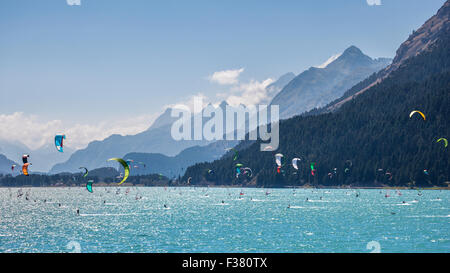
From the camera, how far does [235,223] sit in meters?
117

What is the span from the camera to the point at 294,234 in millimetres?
93562

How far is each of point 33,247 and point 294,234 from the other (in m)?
42.2
